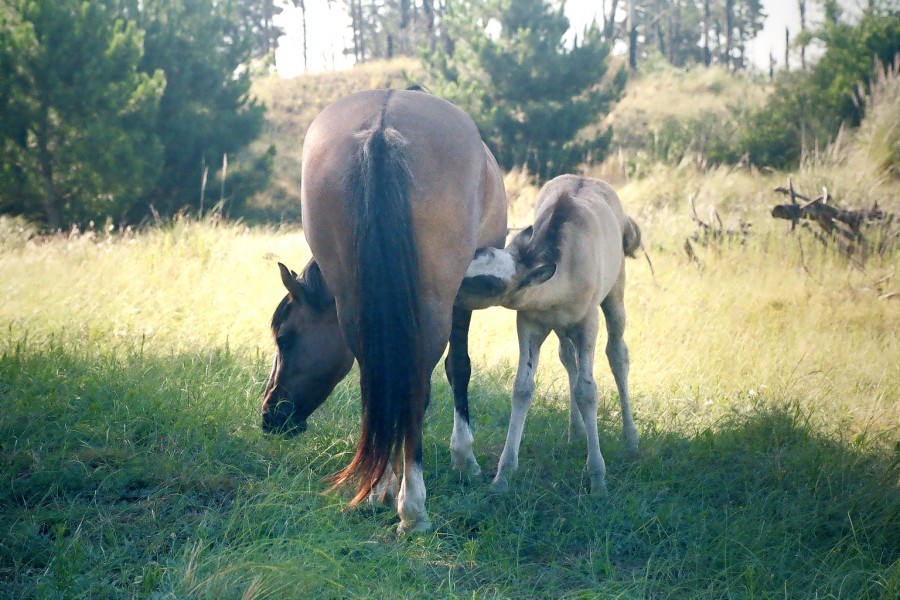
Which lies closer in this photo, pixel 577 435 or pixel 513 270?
pixel 513 270

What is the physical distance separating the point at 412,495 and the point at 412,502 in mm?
31

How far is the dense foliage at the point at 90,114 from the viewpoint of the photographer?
12039 mm

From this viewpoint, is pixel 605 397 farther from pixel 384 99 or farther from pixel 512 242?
pixel 384 99

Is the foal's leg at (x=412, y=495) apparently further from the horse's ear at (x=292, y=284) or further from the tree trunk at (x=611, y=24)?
the tree trunk at (x=611, y=24)

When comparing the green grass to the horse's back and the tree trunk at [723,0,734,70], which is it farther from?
the tree trunk at [723,0,734,70]

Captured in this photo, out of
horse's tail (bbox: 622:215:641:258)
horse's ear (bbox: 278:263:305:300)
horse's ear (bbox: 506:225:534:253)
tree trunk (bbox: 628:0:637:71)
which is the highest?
tree trunk (bbox: 628:0:637:71)

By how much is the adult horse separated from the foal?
237mm

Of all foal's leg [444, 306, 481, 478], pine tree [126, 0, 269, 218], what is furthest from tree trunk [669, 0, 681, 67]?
foal's leg [444, 306, 481, 478]

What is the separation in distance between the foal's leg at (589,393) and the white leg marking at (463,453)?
2.03 ft

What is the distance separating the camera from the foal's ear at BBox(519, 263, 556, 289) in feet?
10.7

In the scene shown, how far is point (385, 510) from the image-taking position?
344cm

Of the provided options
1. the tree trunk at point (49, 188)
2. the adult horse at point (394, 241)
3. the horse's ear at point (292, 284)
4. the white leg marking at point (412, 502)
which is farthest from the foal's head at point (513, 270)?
the tree trunk at point (49, 188)

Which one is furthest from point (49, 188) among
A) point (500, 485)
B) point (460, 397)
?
point (500, 485)

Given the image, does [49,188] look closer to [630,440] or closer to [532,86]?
[532,86]
